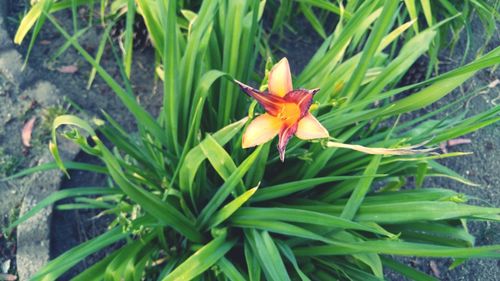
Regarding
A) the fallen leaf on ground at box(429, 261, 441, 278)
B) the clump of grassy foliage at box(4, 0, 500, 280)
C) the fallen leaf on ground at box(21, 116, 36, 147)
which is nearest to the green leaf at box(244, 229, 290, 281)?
the clump of grassy foliage at box(4, 0, 500, 280)

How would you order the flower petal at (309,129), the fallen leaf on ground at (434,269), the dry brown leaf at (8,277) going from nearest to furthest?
1. the flower petal at (309,129)
2. the dry brown leaf at (8,277)
3. the fallen leaf on ground at (434,269)

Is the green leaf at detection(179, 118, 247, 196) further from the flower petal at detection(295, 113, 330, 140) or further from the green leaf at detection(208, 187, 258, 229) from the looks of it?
the flower petal at detection(295, 113, 330, 140)

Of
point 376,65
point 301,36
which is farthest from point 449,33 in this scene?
point 376,65

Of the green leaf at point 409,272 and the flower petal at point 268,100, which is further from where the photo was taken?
the green leaf at point 409,272

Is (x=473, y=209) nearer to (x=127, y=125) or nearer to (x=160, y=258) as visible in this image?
(x=160, y=258)

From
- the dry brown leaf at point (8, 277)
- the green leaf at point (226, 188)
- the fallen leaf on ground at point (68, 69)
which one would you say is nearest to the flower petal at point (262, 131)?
the green leaf at point (226, 188)

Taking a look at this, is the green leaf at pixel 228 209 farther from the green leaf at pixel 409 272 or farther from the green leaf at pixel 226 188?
the green leaf at pixel 409 272
